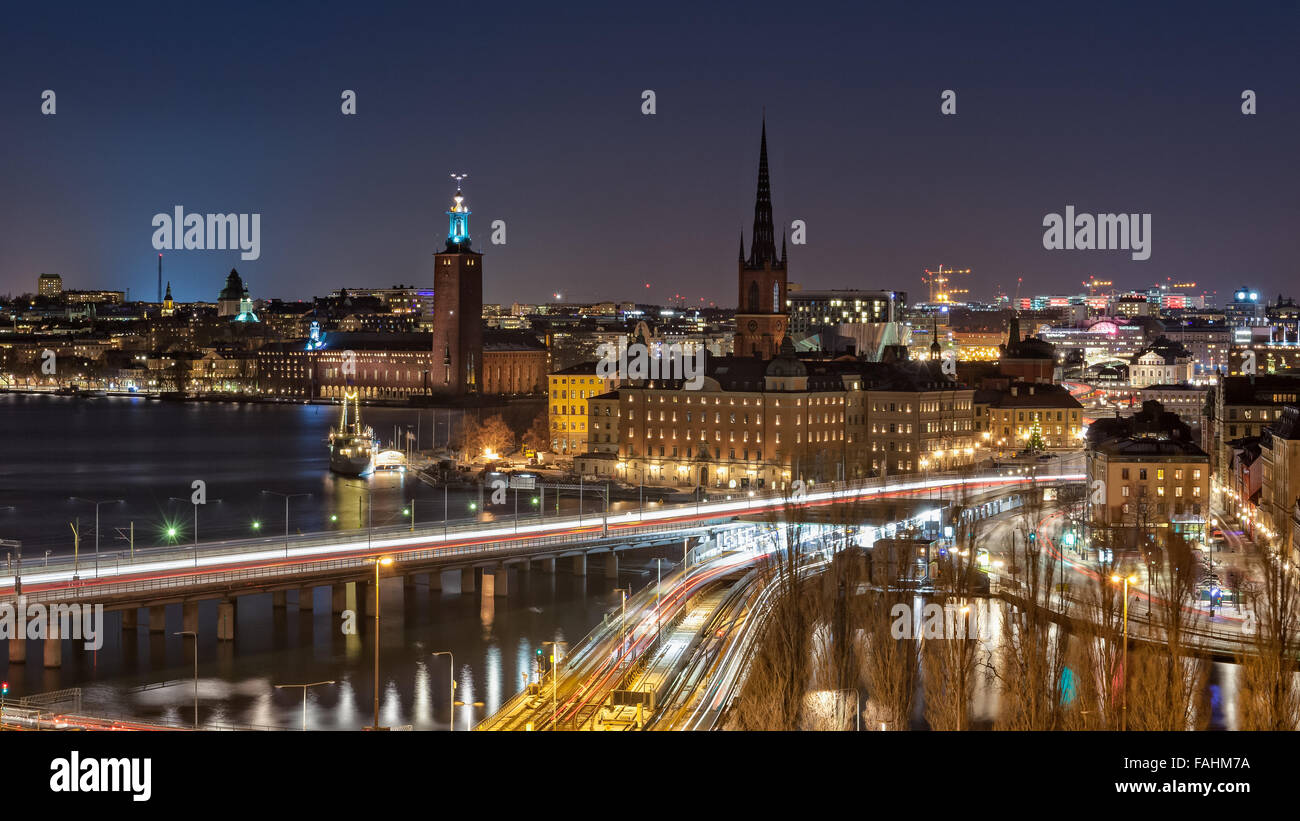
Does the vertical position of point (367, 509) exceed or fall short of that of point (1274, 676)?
it falls short

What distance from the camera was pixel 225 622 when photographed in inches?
575

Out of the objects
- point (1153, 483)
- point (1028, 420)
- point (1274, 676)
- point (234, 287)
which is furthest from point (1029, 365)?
point (234, 287)

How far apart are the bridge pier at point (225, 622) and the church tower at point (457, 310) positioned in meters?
37.0

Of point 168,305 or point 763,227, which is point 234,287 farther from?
point 763,227

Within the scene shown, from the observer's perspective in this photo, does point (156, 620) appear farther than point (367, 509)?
No

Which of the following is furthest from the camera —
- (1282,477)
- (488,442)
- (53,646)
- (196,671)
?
(488,442)

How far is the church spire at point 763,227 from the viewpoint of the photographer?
37.8 meters

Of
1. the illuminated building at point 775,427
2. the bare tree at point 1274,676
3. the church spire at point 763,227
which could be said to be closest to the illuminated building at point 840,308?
the church spire at point 763,227

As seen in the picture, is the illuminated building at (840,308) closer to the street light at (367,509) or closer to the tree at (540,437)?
the tree at (540,437)

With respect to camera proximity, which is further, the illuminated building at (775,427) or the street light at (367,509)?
the illuminated building at (775,427)

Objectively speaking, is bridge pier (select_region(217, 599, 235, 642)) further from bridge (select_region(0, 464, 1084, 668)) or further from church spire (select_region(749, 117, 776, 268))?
church spire (select_region(749, 117, 776, 268))

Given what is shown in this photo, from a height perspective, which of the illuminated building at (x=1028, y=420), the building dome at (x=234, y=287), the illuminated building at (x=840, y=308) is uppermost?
the building dome at (x=234, y=287)

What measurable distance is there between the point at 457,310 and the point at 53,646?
1543 inches
